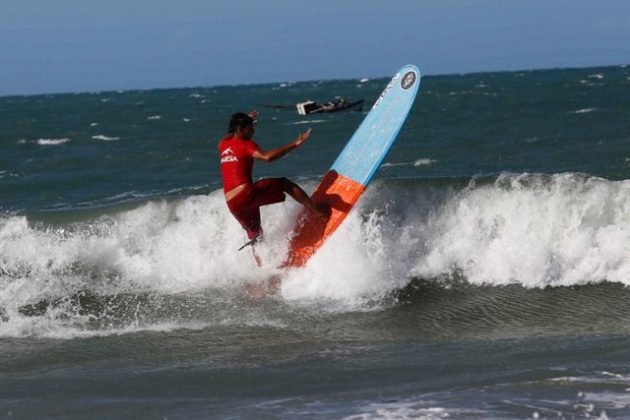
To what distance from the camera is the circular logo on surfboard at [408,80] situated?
9562 millimetres

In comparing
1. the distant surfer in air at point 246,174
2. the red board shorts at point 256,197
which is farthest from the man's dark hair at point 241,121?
the red board shorts at point 256,197

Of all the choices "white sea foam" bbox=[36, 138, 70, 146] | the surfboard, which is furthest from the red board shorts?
"white sea foam" bbox=[36, 138, 70, 146]

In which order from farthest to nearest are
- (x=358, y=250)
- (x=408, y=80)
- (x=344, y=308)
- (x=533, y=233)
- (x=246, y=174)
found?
(x=533, y=233)
(x=408, y=80)
(x=358, y=250)
(x=344, y=308)
(x=246, y=174)

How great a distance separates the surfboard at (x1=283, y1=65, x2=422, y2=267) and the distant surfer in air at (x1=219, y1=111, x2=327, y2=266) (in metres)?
0.56

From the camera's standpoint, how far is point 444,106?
35844 millimetres

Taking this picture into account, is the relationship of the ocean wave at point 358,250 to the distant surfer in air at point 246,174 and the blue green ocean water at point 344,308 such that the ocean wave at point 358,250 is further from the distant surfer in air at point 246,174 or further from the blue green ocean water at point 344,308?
the distant surfer in air at point 246,174

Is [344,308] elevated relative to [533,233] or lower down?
lower down

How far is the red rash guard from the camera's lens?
8.39 m

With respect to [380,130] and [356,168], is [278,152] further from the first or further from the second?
[380,130]

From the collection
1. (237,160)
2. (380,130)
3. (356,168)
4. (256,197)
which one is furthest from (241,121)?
(380,130)

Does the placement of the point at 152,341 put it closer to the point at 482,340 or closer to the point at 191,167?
the point at 482,340

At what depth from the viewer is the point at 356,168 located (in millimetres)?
9477

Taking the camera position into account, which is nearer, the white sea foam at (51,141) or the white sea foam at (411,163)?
the white sea foam at (411,163)

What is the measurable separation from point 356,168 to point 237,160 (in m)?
1.46
